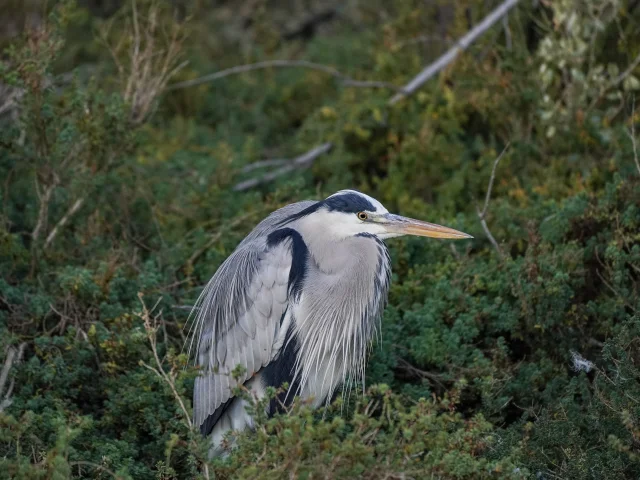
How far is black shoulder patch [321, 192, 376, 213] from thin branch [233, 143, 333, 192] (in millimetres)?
2067

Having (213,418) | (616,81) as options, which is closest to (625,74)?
(616,81)

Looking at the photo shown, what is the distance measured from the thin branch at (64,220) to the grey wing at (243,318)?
1199mm

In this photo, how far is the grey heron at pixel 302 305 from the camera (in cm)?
371

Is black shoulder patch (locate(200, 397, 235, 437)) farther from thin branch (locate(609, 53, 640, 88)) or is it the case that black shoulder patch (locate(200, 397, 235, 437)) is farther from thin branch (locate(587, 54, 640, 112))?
thin branch (locate(609, 53, 640, 88))

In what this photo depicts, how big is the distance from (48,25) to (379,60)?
7.87 feet

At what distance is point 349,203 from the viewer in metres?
3.74

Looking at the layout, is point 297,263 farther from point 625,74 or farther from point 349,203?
point 625,74

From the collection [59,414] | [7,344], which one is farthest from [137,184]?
[59,414]

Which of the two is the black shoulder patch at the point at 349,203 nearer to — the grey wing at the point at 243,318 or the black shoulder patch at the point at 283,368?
the grey wing at the point at 243,318

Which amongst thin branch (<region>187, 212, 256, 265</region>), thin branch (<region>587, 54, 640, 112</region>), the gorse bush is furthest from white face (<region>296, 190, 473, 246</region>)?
thin branch (<region>587, 54, 640, 112</region>)

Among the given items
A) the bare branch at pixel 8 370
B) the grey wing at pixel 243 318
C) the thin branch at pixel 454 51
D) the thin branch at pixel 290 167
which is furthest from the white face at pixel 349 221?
the thin branch at pixel 454 51

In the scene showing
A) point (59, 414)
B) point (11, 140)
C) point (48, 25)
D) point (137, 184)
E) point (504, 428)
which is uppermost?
point (48, 25)

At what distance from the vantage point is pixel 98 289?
414 cm

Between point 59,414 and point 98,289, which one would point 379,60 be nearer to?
point 98,289
